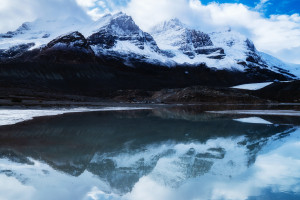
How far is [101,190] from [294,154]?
1120cm

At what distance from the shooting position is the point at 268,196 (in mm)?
8539

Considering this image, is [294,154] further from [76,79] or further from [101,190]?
[76,79]

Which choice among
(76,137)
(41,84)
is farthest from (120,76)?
(76,137)

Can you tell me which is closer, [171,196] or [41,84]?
[171,196]

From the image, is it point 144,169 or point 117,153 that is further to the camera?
point 117,153

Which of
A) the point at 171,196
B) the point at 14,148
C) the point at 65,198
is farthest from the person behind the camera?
the point at 14,148

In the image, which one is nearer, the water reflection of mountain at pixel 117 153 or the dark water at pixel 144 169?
the dark water at pixel 144 169

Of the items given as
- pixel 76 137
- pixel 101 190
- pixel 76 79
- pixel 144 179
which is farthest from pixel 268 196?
pixel 76 79

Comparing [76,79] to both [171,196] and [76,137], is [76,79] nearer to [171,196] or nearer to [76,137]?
[76,137]

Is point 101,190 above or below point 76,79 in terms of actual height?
below

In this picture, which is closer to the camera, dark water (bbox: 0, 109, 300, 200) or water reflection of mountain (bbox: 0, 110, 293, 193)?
dark water (bbox: 0, 109, 300, 200)

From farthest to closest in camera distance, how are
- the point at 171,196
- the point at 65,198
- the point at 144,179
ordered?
the point at 144,179
the point at 171,196
the point at 65,198

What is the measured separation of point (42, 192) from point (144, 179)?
11.9 feet

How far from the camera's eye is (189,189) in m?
9.22
